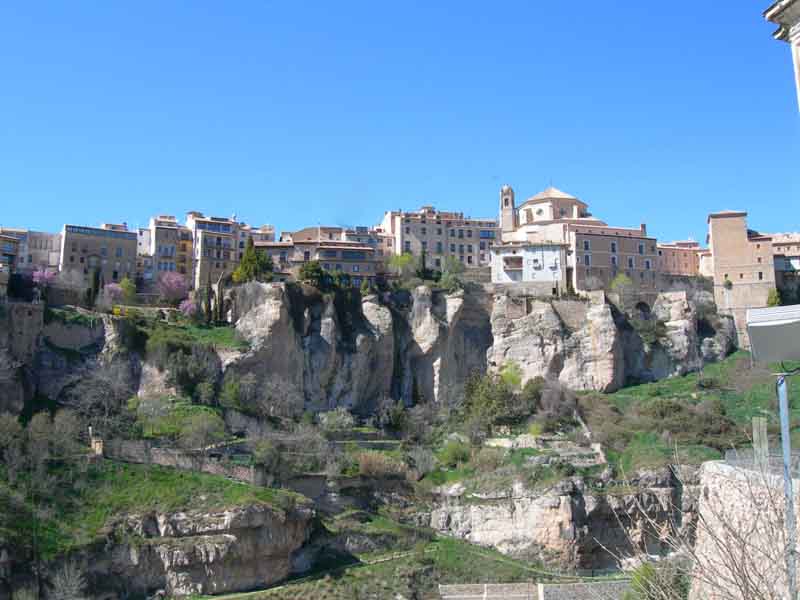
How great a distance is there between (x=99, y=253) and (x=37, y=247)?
441 cm

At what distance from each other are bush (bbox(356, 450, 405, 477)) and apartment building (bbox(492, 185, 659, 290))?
18.1m

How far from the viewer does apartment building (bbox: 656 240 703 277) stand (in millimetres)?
68438

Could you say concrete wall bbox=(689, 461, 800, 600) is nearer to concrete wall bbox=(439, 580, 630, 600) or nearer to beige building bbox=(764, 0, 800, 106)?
beige building bbox=(764, 0, 800, 106)

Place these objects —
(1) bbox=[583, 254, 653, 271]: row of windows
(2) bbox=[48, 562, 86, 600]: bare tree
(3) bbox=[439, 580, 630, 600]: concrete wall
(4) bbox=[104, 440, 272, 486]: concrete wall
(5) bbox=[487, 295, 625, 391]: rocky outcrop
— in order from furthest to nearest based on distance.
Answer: (1) bbox=[583, 254, 653, 271]: row of windows < (5) bbox=[487, 295, 625, 391]: rocky outcrop < (4) bbox=[104, 440, 272, 486]: concrete wall < (3) bbox=[439, 580, 630, 600]: concrete wall < (2) bbox=[48, 562, 86, 600]: bare tree

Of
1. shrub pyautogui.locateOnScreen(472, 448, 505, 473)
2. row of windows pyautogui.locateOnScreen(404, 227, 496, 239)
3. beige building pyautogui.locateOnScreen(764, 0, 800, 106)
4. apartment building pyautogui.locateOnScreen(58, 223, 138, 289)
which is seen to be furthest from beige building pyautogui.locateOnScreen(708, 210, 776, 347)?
beige building pyautogui.locateOnScreen(764, 0, 800, 106)

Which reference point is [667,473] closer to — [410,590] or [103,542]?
[410,590]

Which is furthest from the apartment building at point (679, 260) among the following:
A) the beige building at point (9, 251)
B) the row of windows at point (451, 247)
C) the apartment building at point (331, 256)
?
the beige building at point (9, 251)

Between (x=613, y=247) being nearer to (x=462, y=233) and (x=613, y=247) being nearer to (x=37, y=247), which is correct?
(x=462, y=233)

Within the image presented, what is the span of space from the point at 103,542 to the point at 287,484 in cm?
1106

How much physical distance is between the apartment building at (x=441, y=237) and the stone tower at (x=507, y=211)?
308cm

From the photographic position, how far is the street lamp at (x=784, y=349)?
7160mm

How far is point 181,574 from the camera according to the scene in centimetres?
3722

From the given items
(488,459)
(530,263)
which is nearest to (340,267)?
(530,263)

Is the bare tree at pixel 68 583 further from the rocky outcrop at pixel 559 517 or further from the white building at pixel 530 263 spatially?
the white building at pixel 530 263
